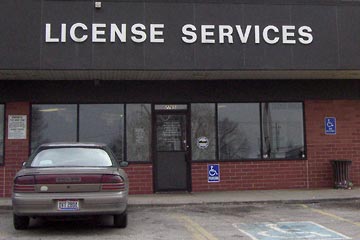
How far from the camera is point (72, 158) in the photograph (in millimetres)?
8734

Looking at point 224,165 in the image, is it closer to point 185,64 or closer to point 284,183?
point 284,183

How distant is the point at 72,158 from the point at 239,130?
259 inches

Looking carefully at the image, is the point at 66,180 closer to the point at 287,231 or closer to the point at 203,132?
the point at 287,231

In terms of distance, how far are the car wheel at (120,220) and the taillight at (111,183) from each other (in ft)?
1.97

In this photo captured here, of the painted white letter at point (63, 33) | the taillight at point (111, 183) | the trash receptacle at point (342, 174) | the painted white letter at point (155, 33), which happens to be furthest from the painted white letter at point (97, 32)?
the trash receptacle at point (342, 174)

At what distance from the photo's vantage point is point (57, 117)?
13602mm

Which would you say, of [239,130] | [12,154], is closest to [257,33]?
[239,130]

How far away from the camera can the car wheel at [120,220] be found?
8.59 meters

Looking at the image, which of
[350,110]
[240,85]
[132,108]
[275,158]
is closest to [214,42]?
[240,85]

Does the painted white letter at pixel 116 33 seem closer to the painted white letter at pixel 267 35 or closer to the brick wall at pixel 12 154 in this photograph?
the brick wall at pixel 12 154

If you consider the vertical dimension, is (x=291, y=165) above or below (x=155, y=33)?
below

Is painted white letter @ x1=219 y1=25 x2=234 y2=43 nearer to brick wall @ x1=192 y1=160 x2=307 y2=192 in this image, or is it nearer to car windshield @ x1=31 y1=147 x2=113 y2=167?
brick wall @ x1=192 y1=160 x2=307 y2=192

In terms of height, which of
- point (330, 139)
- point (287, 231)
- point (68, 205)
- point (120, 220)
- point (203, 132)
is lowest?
point (287, 231)

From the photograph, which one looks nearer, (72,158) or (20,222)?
(20,222)
